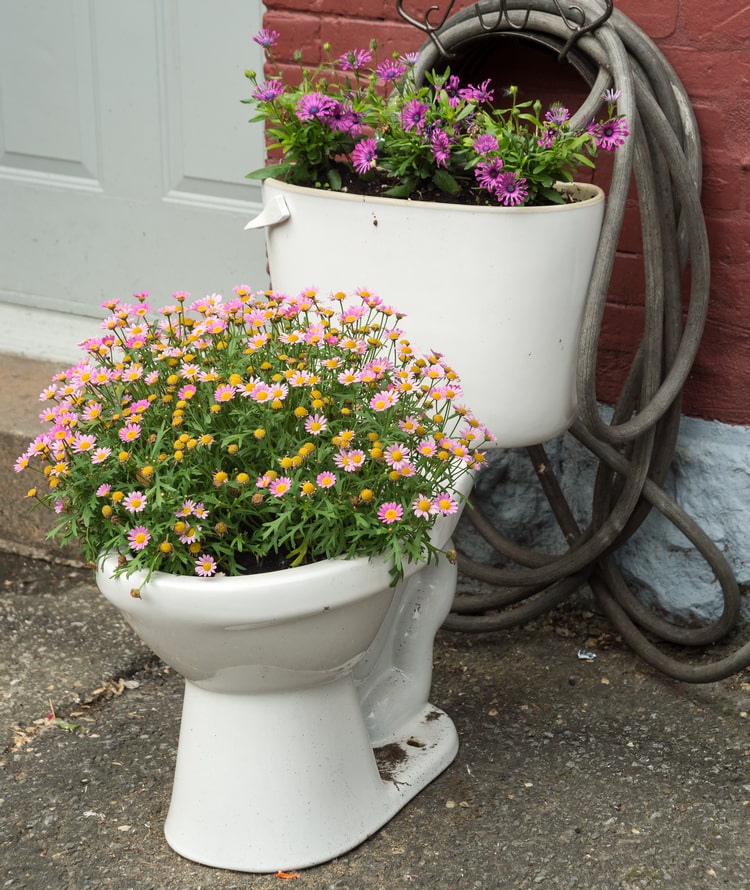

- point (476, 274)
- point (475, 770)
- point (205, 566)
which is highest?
point (476, 274)

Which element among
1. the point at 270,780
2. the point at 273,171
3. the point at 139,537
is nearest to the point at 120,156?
the point at 273,171

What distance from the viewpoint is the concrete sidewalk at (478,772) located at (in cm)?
159

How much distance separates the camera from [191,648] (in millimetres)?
1470

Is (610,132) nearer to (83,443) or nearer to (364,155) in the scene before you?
(364,155)

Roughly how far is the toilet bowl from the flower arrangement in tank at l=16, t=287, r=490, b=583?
Result: 46 mm

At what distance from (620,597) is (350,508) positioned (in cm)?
81

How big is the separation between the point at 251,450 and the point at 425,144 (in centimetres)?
47

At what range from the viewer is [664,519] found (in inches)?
81.3

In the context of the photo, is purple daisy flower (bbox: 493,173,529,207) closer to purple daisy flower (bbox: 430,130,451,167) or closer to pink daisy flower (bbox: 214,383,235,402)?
purple daisy flower (bbox: 430,130,451,167)

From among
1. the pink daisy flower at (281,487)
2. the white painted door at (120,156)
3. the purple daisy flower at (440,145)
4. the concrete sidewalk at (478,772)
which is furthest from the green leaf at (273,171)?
the concrete sidewalk at (478,772)

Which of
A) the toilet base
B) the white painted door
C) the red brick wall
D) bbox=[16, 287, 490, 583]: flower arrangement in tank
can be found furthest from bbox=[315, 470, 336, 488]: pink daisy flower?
the white painted door

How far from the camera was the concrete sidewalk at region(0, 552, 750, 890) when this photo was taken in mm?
1588

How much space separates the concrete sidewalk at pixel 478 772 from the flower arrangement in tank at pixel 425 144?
0.81 metres

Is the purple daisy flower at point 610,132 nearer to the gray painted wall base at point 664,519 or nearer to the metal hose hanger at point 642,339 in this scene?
the metal hose hanger at point 642,339
